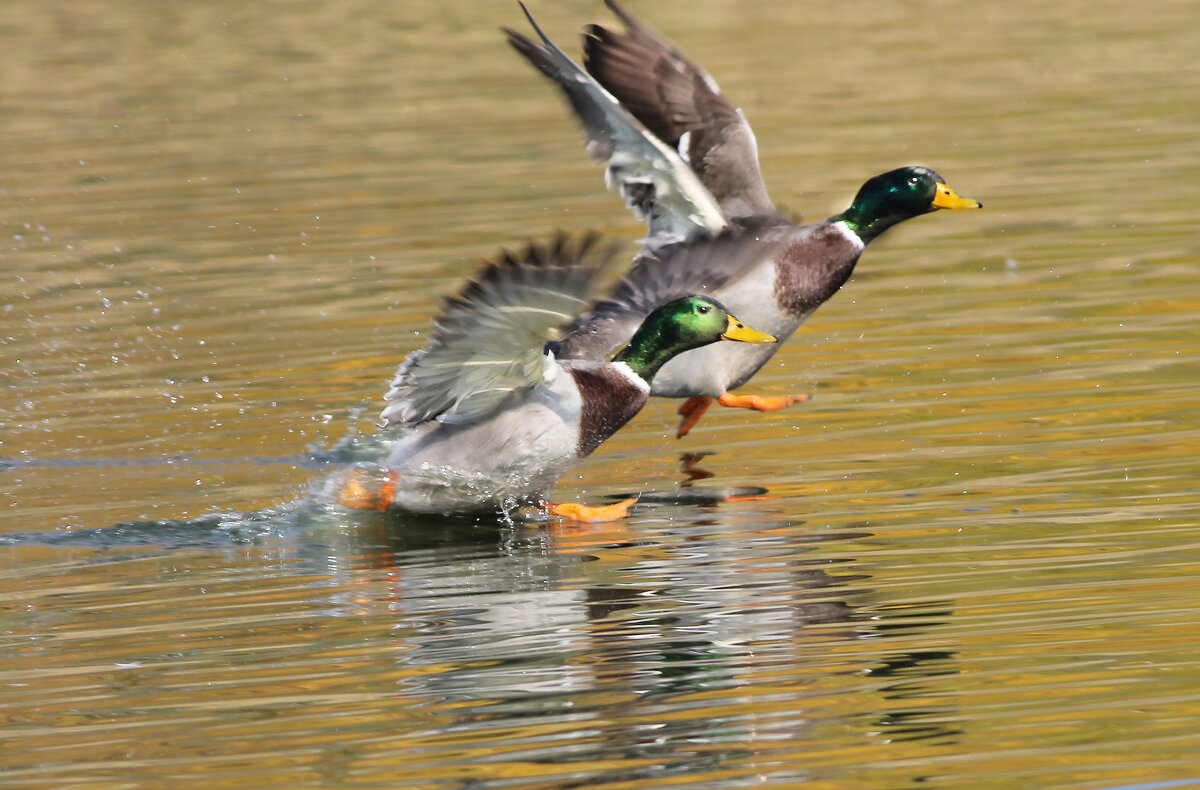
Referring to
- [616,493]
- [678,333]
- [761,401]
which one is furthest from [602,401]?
[761,401]

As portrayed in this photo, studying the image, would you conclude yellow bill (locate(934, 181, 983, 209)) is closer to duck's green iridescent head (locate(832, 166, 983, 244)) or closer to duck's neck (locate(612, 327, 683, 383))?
duck's green iridescent head (locate(832, 166, 983, 244))

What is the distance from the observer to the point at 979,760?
459 centimetres

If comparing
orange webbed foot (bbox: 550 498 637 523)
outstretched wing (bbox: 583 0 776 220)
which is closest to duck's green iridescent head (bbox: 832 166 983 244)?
outstretched wing (bbox: 583 0 776 220)

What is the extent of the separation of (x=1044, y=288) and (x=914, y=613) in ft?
18.0

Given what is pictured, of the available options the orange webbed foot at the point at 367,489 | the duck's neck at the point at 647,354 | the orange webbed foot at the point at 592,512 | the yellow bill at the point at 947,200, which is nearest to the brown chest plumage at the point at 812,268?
the yellow bill at the point at 947,200

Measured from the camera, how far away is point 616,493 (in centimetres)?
784

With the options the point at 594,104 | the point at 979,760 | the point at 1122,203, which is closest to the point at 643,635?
the point at 979,760

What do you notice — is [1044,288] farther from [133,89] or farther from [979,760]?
[133,89]

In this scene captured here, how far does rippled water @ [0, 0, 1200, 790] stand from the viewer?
4926 mm

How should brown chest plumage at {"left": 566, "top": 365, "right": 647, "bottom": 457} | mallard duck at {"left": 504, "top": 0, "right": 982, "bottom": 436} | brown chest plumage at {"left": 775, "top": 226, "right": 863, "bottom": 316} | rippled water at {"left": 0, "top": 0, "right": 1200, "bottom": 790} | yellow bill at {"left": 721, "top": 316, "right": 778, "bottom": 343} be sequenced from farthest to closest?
brown chest plumage at {"left": 775, "top": 226, "right": 863, "bottom": 316} < mallard duck at {"left": 504, "top": 0, "right": 982, "bottom": 436} < yellow bill at {"left": 721, "top": 316, "right": 778, "bottom": 343} < brown chest plumage at {"left": 566, "top": 365, "right": 647, "bottom": 457} < rippled water at {"left": 0, "top": 0, "right": 1200, "bottom": 790}

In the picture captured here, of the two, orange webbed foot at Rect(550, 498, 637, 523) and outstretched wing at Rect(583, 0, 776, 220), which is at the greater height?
outstretched wing at Rect(583, 0, 776, 220)

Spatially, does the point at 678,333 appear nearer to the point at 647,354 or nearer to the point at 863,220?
the point at 647,354

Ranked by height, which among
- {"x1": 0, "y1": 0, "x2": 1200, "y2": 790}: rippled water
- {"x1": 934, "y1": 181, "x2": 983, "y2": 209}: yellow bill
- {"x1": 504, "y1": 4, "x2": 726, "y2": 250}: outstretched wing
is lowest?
{"x1": 0, "y1": 0, "x2": 1200, "y2": 790}: rippled water

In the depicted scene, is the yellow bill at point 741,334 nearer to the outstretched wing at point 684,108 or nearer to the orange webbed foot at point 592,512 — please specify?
the orange webbed foot at point 592,512
